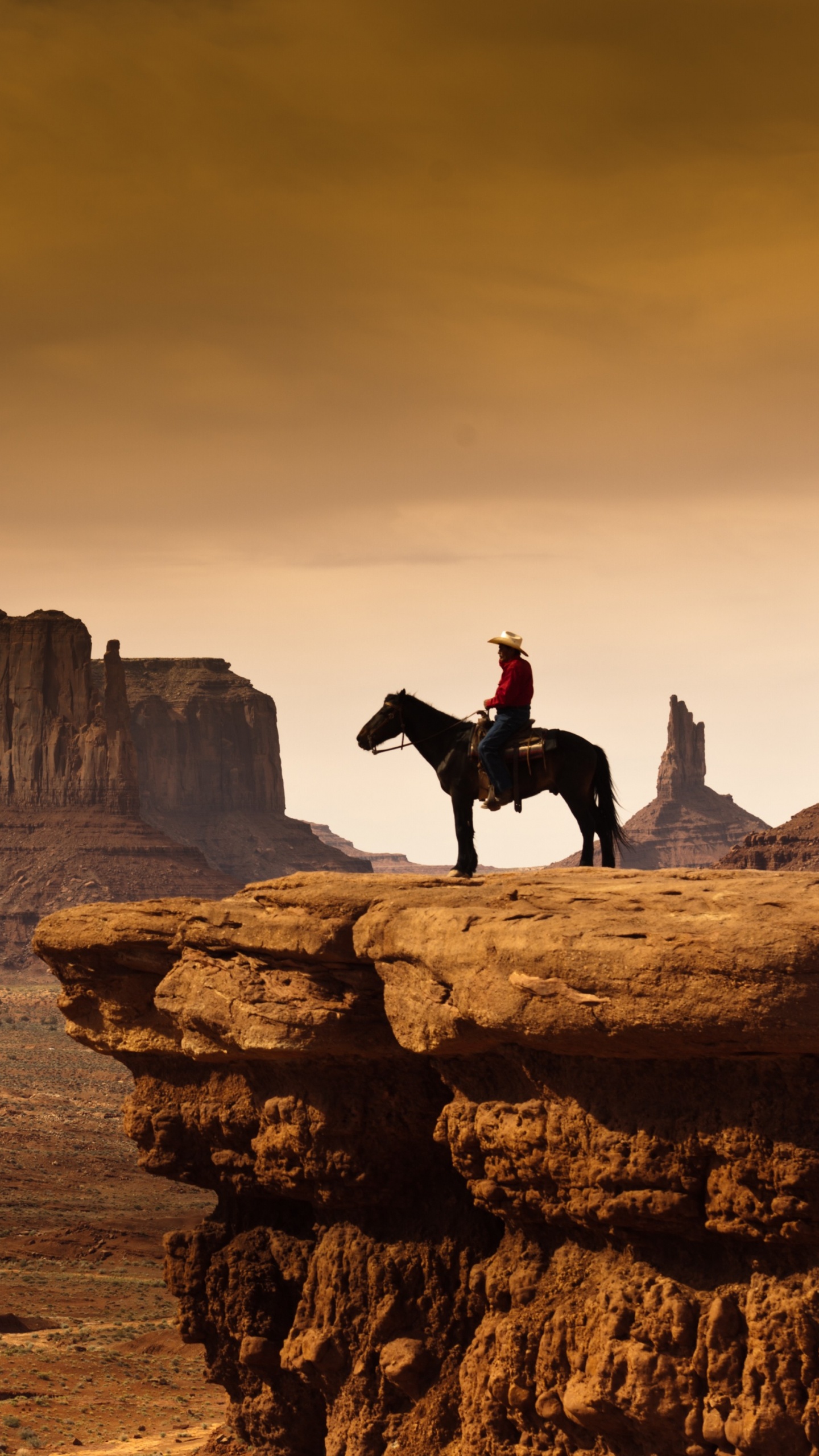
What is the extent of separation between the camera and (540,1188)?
1147 cm

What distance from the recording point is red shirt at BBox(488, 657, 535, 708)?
52.1ft

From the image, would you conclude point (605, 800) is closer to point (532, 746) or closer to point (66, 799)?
point (532, 746)

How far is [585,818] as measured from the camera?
53.0 ft

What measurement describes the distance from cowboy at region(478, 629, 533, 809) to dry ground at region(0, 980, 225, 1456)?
27.3 feet

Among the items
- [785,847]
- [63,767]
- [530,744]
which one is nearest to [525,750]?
[530,744]

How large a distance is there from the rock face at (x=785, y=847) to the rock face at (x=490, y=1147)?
255 feet

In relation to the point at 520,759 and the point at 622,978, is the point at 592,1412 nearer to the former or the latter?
the point at 622,978

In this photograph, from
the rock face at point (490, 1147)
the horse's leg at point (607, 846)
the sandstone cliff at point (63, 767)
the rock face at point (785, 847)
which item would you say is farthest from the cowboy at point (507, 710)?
the sandstone cliff at point (63, 767)

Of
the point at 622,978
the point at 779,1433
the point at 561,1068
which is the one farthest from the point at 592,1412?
the point at 622,978

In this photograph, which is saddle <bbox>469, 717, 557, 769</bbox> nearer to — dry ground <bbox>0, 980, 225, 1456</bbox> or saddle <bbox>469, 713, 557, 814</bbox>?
saddle <bbox>469, 713, 557, 814</bbox>

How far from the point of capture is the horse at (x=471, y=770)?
15922mm

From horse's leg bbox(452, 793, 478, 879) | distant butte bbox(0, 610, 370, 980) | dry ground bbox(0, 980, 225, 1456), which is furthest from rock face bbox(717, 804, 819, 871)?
horse's leg bbox(452, 793, 478, 879)

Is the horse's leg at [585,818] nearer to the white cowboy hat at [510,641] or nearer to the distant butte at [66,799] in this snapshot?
the white cowboy hat at [510,641]

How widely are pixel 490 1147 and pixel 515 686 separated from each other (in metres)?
5.66
